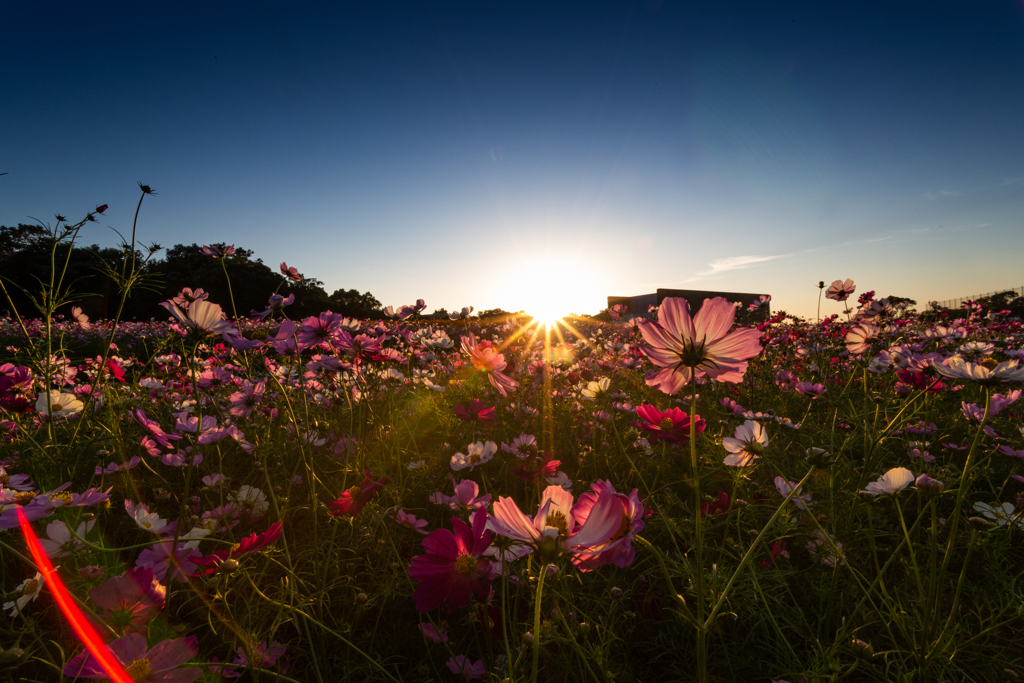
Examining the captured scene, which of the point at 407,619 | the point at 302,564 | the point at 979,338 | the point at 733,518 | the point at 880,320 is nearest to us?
the point at 407,619

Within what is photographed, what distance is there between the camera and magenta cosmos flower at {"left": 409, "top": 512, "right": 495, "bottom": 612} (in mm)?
635

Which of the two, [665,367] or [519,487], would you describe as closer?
[665,367]

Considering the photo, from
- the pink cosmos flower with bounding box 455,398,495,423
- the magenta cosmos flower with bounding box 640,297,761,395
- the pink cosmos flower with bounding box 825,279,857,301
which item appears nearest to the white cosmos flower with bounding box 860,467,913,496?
the magenta cosmos flower with bounding box 640,297,761,395

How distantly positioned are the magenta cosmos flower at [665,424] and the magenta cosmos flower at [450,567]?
1.42 ft

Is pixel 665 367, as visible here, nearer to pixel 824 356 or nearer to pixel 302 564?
pixel 302 564

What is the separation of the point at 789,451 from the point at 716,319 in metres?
1.33

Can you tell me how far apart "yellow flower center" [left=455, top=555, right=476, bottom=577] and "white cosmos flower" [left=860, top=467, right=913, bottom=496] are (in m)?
0.75

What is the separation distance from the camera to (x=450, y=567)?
2.18 ft

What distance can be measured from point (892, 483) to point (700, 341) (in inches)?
21.3

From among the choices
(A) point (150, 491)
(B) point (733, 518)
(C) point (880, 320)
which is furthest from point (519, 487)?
(C) point (880, 320)

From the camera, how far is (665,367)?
2.15ft

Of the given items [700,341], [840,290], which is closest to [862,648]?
[700,341]

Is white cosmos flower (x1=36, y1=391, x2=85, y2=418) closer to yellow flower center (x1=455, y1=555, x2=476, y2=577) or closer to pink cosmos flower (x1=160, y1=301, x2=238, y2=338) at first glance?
pink cosmos flower (x1=160, y1=301, x2=238, y2=338)

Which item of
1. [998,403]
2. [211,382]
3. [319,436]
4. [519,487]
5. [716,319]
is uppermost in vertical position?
[716,319]
